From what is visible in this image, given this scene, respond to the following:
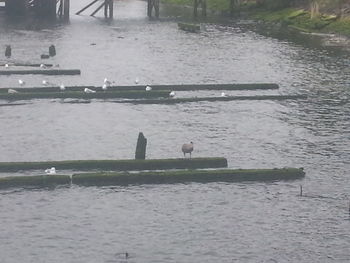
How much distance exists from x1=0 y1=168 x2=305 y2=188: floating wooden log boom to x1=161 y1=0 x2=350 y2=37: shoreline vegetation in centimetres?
6811

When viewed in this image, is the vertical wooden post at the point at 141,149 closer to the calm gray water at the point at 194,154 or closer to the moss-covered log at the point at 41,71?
the calm gray water at the point at 194,154

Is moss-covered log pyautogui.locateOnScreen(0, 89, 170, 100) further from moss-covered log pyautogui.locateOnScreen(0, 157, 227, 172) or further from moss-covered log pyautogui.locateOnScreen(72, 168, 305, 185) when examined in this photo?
→ moss-covered log pyautogui.locateOnScreen(72, 168, 305, 185)

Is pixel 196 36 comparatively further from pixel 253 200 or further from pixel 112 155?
pixel 253 200

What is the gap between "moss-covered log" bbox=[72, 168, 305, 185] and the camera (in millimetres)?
53062

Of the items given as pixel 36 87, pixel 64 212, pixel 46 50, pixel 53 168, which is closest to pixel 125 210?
pixel 64 212

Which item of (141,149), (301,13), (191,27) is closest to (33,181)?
(141,149)

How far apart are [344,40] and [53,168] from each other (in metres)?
71.3

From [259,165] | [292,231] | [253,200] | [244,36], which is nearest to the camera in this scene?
[292,231]

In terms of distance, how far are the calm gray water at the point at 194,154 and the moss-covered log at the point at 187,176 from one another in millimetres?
777

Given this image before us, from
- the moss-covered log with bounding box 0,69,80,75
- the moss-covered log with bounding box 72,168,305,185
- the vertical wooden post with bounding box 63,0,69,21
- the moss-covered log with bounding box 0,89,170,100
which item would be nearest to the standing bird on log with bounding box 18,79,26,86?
the moss-covered log with bounding box 0,89,170,100

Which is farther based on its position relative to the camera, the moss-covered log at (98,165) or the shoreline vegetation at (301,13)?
the shoreline vegetation at (301,13)

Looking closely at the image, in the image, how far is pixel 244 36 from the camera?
124125 mm

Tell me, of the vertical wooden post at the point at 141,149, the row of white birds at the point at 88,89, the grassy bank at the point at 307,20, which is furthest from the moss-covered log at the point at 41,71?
the grassy bank at the point at 307,20

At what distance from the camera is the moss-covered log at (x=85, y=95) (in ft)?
252
